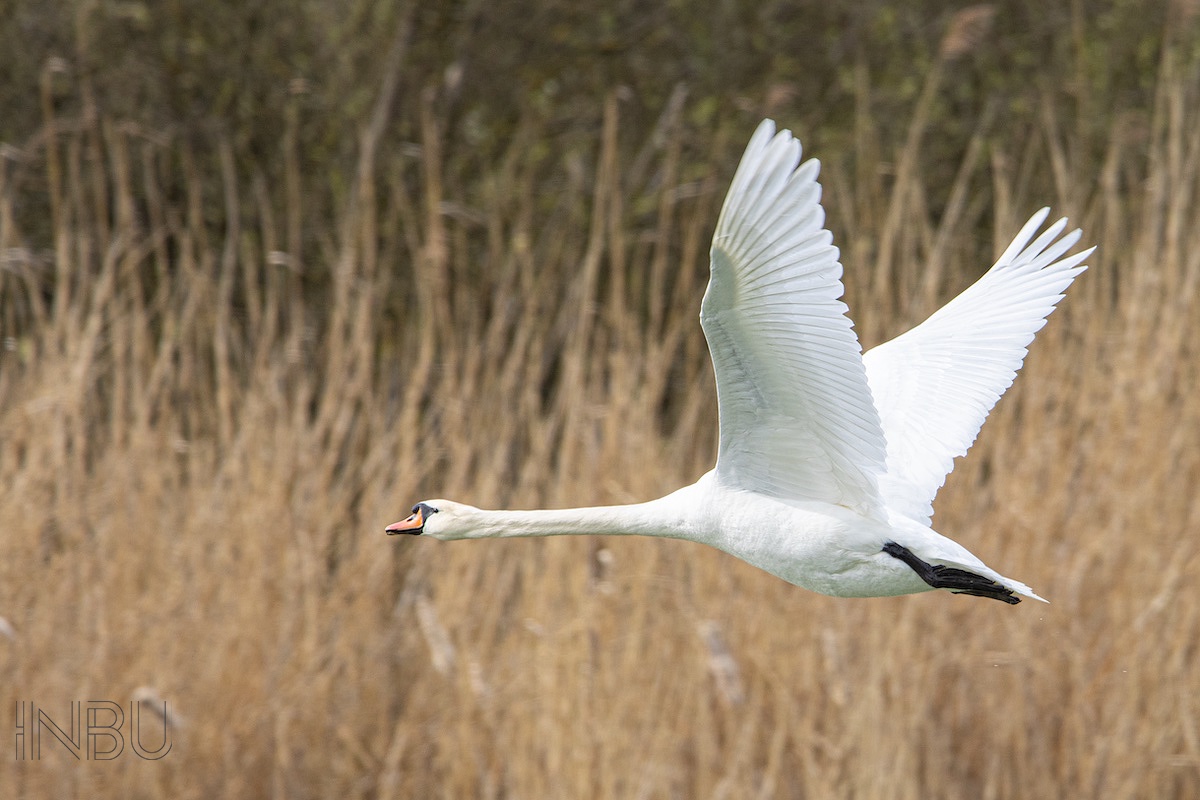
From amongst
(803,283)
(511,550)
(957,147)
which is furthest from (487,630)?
(957,147)

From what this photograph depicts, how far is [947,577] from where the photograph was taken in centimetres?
302

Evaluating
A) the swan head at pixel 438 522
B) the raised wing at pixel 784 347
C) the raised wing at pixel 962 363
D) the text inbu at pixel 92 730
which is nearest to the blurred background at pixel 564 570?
the text inbu at pixel 92 730

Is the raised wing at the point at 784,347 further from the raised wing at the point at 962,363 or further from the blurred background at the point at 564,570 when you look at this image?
the blurred background at the point at 564,570

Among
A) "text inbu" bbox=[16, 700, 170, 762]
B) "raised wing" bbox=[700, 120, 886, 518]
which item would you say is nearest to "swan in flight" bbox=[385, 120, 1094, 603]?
"raised wing" bbox=[700, 120, 886, 518]

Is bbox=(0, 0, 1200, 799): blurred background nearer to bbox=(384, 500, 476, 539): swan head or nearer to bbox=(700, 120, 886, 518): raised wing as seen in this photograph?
bbox=(384, 500, 476, 539): swan head

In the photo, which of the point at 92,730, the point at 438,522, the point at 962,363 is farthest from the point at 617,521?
the point at 92,730

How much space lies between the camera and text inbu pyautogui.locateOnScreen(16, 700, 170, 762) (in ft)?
14.3

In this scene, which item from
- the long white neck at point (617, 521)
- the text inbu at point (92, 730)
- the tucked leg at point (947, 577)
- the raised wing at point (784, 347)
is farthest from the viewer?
the text inbu at point (92, 730)

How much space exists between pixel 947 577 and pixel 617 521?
2.21ft

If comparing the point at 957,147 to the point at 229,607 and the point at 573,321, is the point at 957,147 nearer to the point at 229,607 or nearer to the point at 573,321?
the point at 573,321

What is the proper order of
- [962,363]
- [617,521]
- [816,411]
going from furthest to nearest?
1. [962,363]
2. [617,521]
3. [816,411]

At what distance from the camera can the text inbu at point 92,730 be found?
435 cm

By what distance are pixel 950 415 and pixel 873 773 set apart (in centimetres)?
104

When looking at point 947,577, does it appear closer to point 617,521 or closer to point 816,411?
point 816,411
